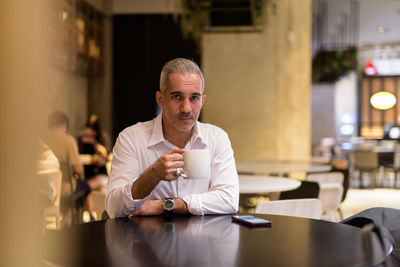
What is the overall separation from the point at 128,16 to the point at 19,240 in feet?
41.5

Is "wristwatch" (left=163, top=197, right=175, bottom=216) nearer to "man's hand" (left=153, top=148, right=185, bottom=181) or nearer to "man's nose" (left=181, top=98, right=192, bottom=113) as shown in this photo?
"man's hand" (left=153, top=148, right=185, bottom=181)

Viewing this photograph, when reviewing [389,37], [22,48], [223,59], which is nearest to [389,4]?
[389,37]

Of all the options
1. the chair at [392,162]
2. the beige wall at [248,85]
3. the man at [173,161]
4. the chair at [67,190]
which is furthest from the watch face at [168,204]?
the chair at [392,162]

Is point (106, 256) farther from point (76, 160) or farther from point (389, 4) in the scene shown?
point (389, 4)

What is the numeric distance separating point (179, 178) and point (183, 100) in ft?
1.03

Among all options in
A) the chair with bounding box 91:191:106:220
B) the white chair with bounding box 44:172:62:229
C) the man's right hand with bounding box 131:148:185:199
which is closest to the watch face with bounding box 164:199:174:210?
the man's right hand with bounding box 131:148:185:199

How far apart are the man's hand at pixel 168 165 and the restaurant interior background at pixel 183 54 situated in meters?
0.52

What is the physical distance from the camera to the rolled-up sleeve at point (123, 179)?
5.76 feet

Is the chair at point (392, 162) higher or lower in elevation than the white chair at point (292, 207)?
lower

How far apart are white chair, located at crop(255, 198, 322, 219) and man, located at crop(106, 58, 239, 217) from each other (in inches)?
15.8

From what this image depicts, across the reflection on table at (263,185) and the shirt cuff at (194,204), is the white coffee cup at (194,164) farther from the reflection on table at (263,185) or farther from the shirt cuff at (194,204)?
the reflection on table at (263,185)

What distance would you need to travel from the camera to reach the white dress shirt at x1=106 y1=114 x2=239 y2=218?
1818 mm

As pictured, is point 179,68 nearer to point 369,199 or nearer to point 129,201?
point 129,201

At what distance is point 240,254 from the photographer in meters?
1.15
